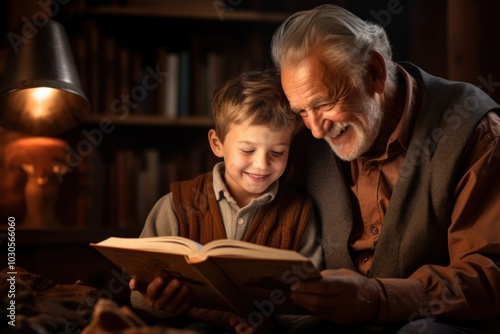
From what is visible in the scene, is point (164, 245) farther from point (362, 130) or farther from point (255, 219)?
point (362, 130)

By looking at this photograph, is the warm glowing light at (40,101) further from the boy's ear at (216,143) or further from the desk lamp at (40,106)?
the boy's ear at (216,143)

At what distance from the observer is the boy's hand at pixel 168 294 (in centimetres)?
154

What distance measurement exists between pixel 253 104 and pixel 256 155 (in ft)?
0.45

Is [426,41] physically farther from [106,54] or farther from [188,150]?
[106,54]

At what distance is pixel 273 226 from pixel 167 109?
1345 millimetres

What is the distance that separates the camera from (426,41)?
3.06 meters

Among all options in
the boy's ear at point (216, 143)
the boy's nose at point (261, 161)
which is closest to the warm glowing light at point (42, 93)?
the boy's ear at point (216, 143)

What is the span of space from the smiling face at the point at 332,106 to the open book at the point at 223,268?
1.54 feet

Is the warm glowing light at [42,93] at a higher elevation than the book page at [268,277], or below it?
higher

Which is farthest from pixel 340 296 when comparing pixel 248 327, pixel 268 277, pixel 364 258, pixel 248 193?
pixel 248 193

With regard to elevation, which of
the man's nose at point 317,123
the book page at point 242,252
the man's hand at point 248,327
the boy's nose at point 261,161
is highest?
the man's nose at point 317,123

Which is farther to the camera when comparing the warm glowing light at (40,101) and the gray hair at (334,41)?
the warm glowing light at (40,101)

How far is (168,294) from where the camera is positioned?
1.55m

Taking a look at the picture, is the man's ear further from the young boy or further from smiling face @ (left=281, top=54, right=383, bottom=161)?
the young boy
